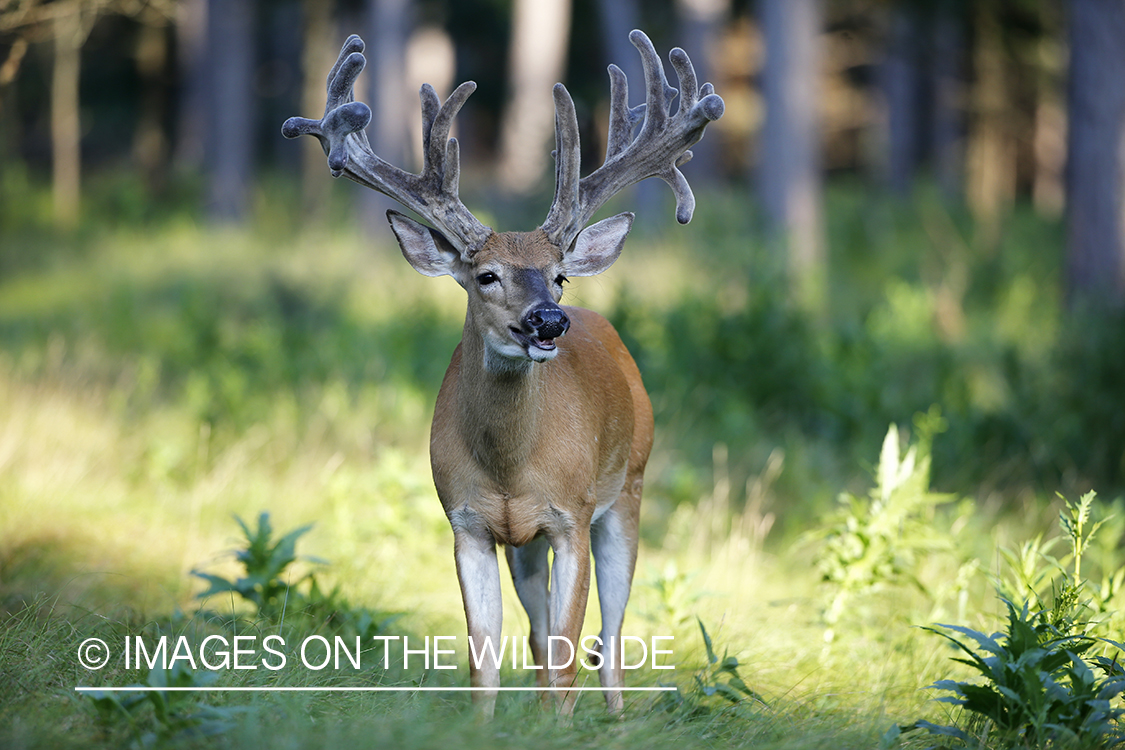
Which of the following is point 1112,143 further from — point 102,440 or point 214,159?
point 214,159

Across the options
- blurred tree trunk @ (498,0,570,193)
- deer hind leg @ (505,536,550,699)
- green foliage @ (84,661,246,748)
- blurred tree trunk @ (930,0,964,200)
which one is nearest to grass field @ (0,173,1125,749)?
green foliage @ (84,661,246,748)

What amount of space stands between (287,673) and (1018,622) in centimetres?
254

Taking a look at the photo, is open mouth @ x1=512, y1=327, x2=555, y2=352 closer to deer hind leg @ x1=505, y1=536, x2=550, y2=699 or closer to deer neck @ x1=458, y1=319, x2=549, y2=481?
deer neck @ x1=458, y1=319, x2=549, y2=481

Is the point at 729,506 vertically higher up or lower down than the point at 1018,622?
higher up

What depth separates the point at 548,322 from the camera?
3529mm

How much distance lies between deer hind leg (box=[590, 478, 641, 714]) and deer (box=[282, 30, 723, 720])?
3 cm

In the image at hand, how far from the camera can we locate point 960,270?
43.4ft

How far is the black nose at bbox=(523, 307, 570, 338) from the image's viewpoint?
139 inches

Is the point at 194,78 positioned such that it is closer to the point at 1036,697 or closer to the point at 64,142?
the point at 64,142

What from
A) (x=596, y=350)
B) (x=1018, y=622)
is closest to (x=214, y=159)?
(x=596, y=350)

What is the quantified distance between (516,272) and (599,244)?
1.69 ft

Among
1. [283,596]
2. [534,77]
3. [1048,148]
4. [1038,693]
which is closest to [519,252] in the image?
[283,596]

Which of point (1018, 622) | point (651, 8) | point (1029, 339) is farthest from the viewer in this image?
point (651, 8)

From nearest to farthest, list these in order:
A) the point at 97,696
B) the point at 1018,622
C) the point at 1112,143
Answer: the point at 97,696 → the point at 1018,622 → the point at 1112,143
